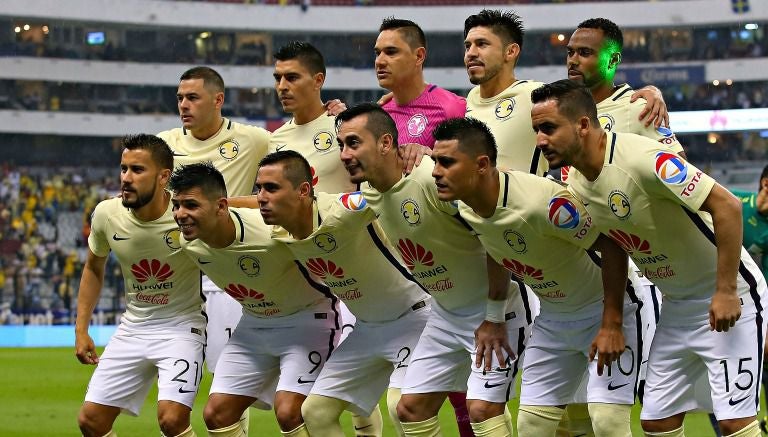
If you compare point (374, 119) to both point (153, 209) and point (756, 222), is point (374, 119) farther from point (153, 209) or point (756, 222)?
point (756, 222)

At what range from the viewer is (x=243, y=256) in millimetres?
6535

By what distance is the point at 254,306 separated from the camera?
22.2 feet

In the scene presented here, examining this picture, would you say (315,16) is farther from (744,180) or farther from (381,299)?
(381,299)

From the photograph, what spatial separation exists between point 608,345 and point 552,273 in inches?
20.5

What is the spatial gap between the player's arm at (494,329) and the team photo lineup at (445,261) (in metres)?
0.01

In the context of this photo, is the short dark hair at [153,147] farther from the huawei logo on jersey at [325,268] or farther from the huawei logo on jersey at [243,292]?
the huawei logo on jersey at [325,268]

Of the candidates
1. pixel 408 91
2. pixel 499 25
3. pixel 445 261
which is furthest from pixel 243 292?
pixel 499 25

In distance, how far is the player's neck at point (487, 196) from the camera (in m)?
5.61

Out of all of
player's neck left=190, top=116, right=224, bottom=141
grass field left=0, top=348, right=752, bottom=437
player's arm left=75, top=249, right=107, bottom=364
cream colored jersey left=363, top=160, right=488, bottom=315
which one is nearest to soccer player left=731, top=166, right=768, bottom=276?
grass field left=0, top=348, right=752, bottom=437

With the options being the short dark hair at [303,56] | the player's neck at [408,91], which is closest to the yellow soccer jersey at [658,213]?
the player's neck at [408,91]

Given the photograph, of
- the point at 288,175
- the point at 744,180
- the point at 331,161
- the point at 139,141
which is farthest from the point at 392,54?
the point at 744,180

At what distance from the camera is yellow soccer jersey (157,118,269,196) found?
7.73 metres

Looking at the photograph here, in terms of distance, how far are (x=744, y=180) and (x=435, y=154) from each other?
1316 inches

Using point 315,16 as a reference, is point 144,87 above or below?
below
